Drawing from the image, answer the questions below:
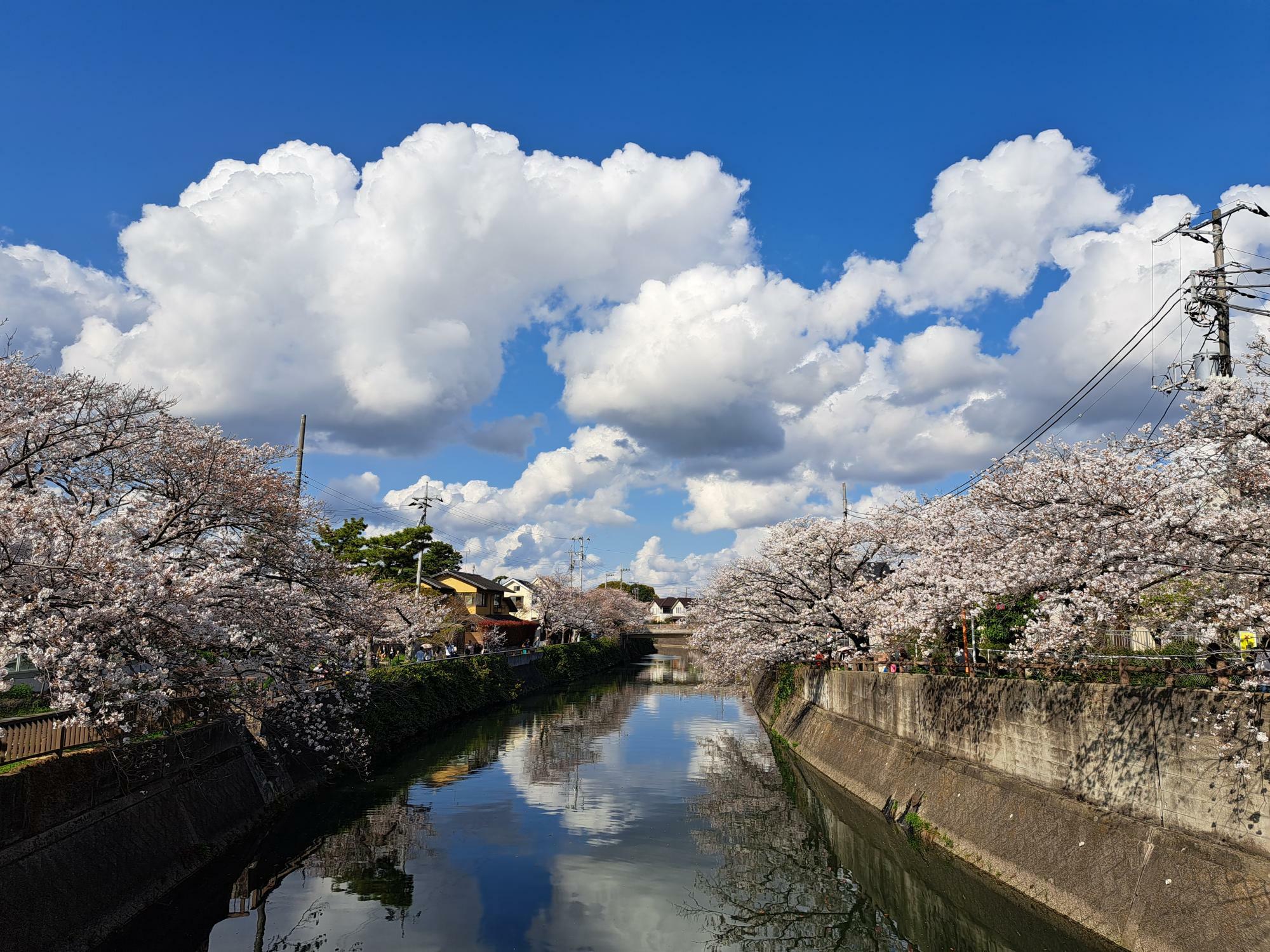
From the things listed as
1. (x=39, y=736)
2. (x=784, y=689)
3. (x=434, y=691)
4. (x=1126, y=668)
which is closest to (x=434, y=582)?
(x=434, y=691)

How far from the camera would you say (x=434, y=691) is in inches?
1671

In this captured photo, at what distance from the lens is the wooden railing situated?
13.7m

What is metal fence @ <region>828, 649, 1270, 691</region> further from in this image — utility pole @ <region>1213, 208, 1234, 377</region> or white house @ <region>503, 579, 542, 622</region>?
white house @ <region>503, 579, 542, 622</region>

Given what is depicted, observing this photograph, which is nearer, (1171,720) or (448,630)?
(1171,720)

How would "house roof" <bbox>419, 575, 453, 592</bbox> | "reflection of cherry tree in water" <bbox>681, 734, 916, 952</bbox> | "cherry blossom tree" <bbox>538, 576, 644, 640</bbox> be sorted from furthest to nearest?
"cherry blossom tree" <bbox>538, 576, 644, 640</bbox> < "house roof" <bbox>419, 575, 453, 592</bbox> < "reflection of cherry tree in water" <bbox>681, 734, 916, 952</bbox>

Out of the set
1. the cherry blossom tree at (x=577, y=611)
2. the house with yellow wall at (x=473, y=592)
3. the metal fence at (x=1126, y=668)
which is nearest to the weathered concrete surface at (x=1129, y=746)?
the metal fence at (x=1126, y=668)

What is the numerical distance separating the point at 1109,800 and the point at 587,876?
11.3 metres

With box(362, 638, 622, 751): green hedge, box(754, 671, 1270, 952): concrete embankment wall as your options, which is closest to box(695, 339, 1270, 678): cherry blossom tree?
box(754, 671, 1270, 952): concrete embankment wall

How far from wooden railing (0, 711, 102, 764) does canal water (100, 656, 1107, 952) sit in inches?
142

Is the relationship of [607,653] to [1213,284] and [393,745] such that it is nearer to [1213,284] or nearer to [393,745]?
[393,745]

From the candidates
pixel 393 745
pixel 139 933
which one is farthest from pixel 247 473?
pixel 393 745

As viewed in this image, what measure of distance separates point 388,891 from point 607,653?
262 feet

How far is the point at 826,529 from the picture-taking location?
35.8 meters

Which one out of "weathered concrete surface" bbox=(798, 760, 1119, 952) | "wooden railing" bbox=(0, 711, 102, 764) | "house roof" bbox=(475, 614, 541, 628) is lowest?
"weathered concrete surface" bbox=(798, 760, 1119, 952)
